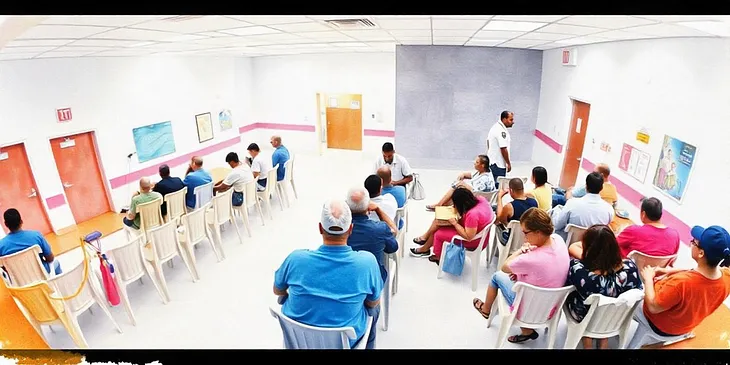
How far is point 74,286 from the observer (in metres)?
3.02

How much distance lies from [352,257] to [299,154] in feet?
28.3

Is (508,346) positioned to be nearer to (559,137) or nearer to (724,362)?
(724,362)

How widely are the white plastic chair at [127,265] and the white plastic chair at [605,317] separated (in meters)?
3.70

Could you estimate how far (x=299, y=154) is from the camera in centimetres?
1042

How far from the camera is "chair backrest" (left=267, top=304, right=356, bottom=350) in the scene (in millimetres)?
1962

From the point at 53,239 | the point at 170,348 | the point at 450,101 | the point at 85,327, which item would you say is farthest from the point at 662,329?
the point at 53,239

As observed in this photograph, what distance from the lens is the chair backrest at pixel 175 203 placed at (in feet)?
15.3

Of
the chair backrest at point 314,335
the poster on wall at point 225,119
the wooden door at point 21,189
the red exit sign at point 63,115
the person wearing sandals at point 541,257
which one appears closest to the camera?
the chair backrest at point 314,335

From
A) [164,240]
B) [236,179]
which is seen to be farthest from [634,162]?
[164,240]

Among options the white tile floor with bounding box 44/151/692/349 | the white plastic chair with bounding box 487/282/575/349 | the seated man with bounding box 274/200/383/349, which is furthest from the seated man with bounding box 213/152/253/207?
the white plastic chair with bounding box 487/282/575/349

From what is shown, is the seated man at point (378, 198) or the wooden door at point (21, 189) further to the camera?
the wooden door at point (21, 189)

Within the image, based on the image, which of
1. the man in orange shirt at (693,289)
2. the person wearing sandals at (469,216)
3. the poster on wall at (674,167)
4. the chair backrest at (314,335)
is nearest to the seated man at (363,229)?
the chair backrest at (314,335)

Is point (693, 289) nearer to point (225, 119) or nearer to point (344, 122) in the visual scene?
point (344, 122)

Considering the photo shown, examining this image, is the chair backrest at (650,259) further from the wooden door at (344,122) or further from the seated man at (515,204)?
the wooden door at (344,122)
